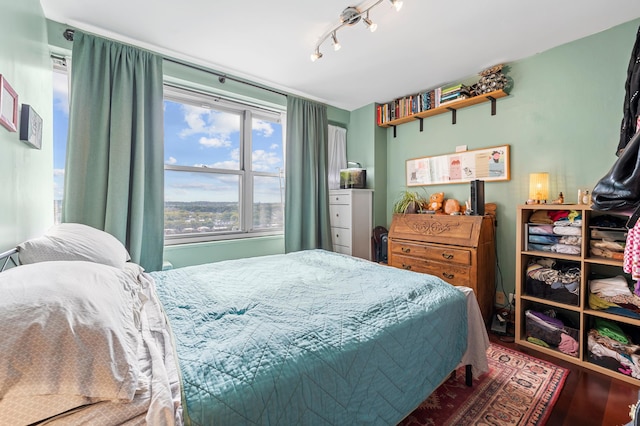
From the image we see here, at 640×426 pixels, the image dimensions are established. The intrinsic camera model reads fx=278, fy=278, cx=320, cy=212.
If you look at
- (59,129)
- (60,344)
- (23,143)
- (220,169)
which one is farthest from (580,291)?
(59,129)

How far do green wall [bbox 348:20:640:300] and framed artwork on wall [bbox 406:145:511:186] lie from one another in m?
0.07

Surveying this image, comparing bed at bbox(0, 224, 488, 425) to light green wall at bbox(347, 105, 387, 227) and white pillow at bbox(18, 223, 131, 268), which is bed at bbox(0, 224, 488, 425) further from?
light green wall at bbox(347, 105, 387, 227)

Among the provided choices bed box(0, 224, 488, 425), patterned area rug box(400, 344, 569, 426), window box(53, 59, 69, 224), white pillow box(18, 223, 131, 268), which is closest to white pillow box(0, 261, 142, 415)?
bed box(0, 224, 488, 425)

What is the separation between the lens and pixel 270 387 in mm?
834

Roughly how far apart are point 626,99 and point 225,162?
3.47 m

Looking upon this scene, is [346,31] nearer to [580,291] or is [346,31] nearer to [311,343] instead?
[311,343]

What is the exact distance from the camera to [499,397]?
5.45 ft

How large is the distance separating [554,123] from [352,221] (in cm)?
215

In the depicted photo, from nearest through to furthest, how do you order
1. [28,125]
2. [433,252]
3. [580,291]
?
[28,125] < [580,291] < [433,252]

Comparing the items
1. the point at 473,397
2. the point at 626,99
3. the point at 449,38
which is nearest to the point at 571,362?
the point at 473,397

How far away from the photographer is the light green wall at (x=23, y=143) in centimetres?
132

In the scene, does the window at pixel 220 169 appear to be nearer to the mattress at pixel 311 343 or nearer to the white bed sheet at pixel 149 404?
the mattress at pixel 311 343

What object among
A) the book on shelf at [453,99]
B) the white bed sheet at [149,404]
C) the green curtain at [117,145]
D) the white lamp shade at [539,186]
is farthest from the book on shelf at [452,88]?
the white bed sheet at [149,404]

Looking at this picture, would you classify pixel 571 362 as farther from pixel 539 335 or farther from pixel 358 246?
pixel 358 246
